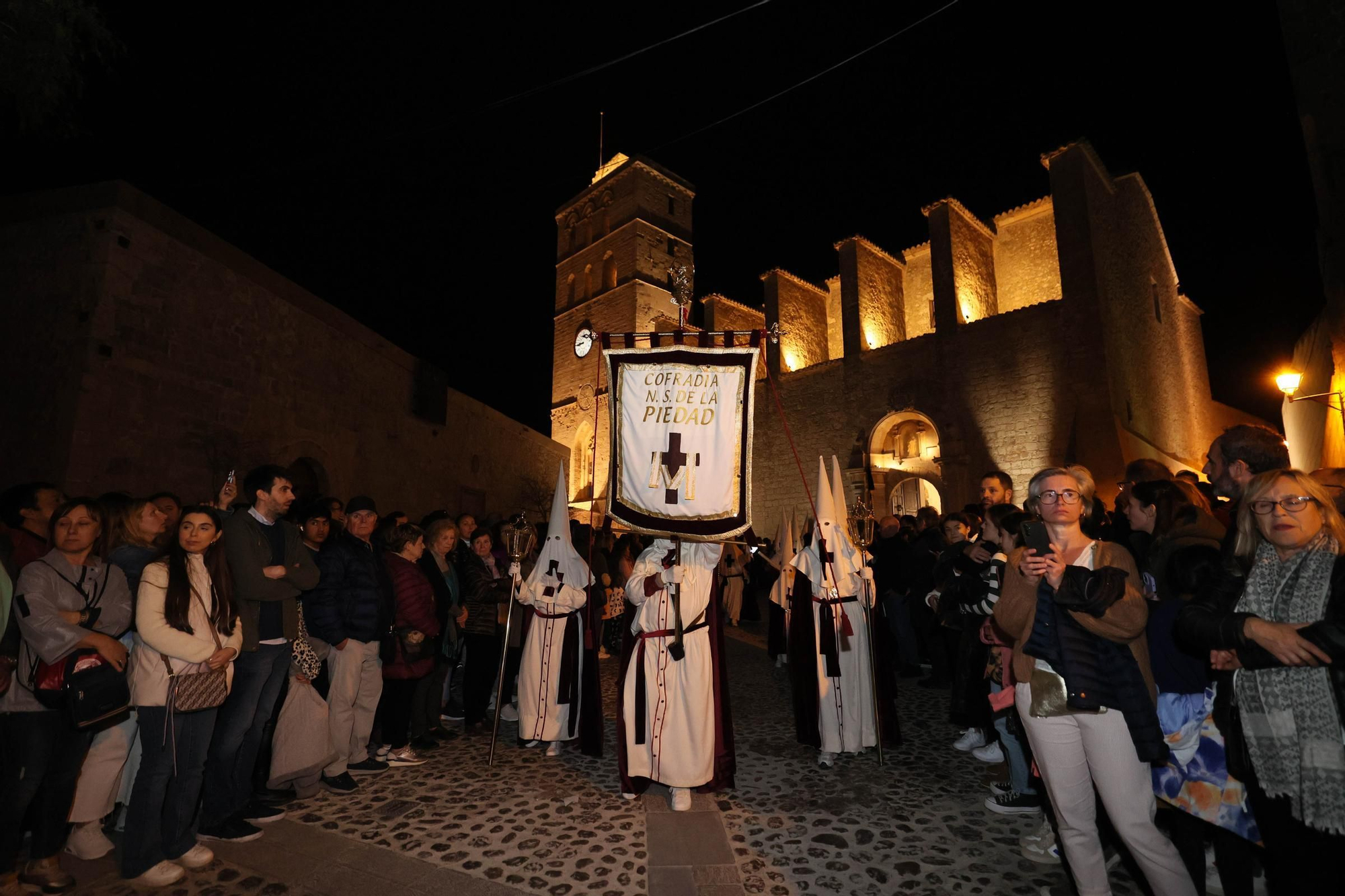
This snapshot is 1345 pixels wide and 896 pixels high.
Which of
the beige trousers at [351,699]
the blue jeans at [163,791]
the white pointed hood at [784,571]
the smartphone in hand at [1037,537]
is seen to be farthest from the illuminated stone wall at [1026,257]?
the blue jeans at [163,791]

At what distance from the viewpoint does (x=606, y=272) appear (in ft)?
98.4

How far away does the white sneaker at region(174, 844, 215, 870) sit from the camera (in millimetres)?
3059

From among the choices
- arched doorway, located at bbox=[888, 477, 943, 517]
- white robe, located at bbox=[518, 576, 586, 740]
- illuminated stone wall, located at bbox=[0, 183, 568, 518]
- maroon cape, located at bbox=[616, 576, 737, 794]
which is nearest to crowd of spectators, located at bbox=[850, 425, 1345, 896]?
maroon cape, located at bbox=[616, 576, 737, 794]

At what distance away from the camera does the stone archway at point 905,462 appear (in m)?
18.8

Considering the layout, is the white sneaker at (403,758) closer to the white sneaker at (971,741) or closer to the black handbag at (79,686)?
the black handbag at (79,686)

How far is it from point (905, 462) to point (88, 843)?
20102 mm

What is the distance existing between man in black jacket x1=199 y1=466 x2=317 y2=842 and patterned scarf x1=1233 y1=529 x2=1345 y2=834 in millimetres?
4298

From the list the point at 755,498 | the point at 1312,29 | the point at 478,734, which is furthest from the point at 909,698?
the point at 755,498

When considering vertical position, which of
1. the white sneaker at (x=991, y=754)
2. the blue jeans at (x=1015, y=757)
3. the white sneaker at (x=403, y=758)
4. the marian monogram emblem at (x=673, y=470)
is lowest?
the white sneaker at (x=403, y=758)

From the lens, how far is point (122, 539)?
362 cm

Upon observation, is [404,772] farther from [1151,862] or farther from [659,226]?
[659,226]

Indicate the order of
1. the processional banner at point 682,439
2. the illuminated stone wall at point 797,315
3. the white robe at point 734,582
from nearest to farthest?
the processional banner at point 682,439, the white robe at point 734,582, the illuminated stone wall at point 797,315

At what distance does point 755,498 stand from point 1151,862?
19010 mm

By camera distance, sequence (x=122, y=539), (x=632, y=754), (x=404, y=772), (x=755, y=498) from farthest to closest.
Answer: (x=755, y=498), (x=404, y=772), (x=632, y=754), (x=122, y=539)
